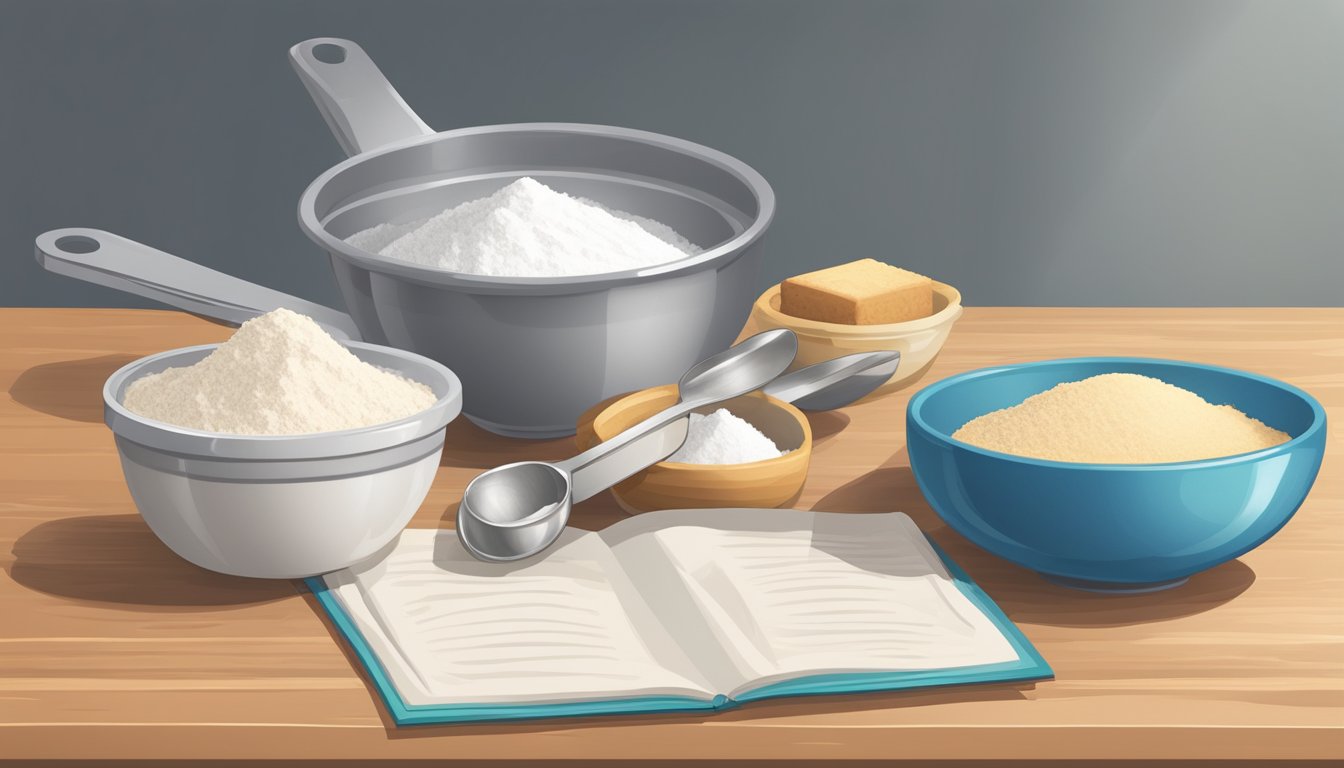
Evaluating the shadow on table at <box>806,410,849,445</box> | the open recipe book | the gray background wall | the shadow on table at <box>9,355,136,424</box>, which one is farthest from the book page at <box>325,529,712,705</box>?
the gray background wall

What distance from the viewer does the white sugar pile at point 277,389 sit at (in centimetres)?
70

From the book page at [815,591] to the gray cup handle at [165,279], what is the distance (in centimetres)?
30

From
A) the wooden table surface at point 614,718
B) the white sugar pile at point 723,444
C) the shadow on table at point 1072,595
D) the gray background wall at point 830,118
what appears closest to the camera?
the wooden table surface at point 614,718

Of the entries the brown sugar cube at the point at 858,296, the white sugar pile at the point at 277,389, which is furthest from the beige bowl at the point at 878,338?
the white sugar pile at the point at 277,389

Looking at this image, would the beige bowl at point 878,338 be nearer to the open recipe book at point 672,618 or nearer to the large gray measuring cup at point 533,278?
the large gray measuring cup at point 533,278

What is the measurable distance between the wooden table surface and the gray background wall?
1251 millimetres

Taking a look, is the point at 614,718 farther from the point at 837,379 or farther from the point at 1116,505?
the point at 837,379

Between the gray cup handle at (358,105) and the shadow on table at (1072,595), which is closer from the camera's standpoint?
the shadow on table at (1072,595)

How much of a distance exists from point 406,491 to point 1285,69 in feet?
6.27

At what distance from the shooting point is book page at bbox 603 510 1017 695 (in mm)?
651

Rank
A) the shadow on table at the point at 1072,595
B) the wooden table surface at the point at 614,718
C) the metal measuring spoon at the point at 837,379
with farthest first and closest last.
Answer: the metal measuring spoon at the point at 837,379 → the shadow on table at the point at 1072,595 → the wooden table surface at the point at 614,718

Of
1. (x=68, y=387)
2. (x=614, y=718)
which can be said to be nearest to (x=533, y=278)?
(x=614, y=718)

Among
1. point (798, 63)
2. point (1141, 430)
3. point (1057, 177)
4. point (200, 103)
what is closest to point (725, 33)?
point (798, 63)

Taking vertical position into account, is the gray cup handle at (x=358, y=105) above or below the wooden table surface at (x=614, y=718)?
above
